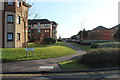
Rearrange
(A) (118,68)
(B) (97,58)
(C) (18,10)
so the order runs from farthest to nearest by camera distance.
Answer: (C) (18,10) → (B) (97,58) → (A) (118,68)

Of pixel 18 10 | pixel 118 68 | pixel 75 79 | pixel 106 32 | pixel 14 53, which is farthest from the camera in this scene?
pixel 106 32

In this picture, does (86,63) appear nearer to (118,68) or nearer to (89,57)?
(89,57)

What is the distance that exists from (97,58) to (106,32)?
186 feet

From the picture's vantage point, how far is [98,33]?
51.1 m

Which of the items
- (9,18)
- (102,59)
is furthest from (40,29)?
(102,59)

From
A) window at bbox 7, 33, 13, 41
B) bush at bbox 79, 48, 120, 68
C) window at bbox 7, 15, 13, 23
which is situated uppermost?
window at bbox 7, 15, 13, 23

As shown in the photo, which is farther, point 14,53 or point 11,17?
point 11,17

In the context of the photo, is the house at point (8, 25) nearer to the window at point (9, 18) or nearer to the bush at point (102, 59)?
the window at point (9, 18)

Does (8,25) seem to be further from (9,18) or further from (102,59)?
(102,59)

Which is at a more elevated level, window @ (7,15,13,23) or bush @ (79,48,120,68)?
window @ (7,15,13,23)

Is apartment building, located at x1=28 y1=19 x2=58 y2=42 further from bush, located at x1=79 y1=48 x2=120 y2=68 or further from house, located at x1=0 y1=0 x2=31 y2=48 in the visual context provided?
bush, located at x1=79 y1=48 x2=120 y2=68

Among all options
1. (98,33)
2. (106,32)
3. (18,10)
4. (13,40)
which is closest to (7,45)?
(13,40)

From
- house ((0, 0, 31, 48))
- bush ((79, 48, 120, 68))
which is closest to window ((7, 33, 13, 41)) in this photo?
house ((0, 0, 31, 48))

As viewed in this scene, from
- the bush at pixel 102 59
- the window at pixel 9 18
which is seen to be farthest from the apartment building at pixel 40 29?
the bush at pixel 102 59
